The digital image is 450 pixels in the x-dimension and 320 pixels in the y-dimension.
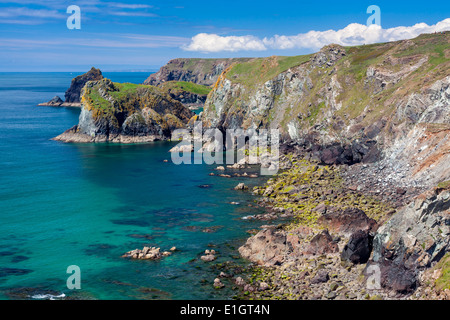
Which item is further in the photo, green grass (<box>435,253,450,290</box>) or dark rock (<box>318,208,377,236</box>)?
dark rock (<box>318,208,377,236</box>)

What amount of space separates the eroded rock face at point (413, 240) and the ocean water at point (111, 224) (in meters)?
18.2

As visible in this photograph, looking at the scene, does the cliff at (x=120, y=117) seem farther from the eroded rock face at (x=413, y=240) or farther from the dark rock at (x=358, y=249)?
the eroded rock face at (x=413, y=240)

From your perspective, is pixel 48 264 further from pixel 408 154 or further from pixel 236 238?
pixel 408 154

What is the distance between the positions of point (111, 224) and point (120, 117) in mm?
101376

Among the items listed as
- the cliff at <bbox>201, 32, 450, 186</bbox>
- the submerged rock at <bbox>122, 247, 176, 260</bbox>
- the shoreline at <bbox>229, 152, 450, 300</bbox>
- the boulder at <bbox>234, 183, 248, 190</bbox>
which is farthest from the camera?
the boulder at <bbox>234, 183, 248, 190</bbox>

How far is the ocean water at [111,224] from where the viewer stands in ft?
160

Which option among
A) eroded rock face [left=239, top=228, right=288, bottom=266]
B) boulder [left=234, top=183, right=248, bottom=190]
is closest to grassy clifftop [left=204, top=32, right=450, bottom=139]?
boulder [left=234, top=183, right=248, bottom=190]

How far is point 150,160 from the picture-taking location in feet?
408

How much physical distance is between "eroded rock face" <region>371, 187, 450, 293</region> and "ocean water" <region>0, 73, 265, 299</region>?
18163mm

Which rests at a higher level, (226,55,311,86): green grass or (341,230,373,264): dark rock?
(226,55,311,86): green grass

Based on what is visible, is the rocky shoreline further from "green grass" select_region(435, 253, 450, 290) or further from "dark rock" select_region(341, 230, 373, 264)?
"green grass" select_region(435, 253, 450, 290)

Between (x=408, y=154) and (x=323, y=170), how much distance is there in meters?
20.4

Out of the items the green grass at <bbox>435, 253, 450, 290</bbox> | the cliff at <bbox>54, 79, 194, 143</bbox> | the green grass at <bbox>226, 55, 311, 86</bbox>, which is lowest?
the green grass at <bbox>435, 253, 450, 290</bbox>

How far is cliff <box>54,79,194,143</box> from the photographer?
15738cm
